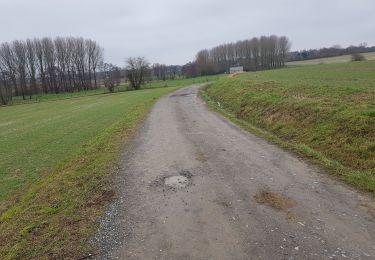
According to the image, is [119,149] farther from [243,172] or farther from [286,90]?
[286,90]

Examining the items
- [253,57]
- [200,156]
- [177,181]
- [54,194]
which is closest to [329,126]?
[200,156]

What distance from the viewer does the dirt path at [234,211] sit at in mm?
5227

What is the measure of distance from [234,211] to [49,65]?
11304 cm

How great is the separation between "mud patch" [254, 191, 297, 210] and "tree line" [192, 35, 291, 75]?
126 metres

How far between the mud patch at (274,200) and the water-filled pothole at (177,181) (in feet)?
6.61

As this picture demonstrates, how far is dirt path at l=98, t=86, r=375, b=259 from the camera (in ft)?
17.1

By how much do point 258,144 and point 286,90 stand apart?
407 inches

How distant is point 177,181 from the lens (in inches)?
343

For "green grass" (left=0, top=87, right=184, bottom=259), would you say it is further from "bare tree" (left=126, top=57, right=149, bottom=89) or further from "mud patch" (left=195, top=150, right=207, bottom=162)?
"bare tree" (left=126, top=57, right=149, bottom=89)

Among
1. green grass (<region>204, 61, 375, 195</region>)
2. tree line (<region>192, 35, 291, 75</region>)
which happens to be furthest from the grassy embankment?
tree line (<region>192, 35, 291, 75</region>)

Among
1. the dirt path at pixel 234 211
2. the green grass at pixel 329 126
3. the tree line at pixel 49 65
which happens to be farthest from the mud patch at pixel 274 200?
the tree line at pixel 49 65

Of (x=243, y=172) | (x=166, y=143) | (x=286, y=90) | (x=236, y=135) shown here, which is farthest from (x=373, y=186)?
(x=286, y=90)

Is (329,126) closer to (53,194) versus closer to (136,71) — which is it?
(53,194)

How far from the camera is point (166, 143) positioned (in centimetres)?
1352
